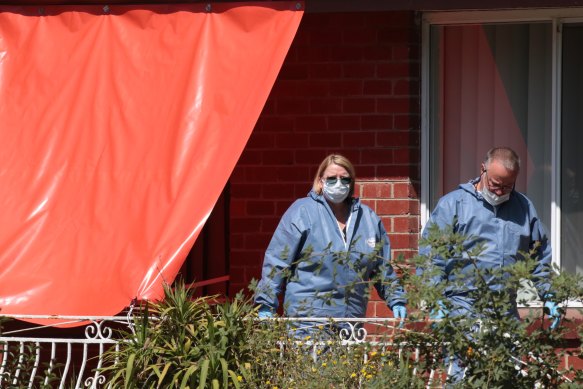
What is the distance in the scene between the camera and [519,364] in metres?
5.35

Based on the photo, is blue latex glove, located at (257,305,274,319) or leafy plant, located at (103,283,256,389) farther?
blue latex glove, located at (257,305,274,319)

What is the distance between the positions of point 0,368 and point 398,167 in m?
2.91

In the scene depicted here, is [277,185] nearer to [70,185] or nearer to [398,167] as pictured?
[398,167]

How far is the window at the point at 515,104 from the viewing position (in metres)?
8.00

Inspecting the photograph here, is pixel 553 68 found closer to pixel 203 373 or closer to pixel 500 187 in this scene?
pixel 500 187

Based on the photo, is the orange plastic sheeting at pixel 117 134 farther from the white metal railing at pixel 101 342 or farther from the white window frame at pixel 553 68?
the white window frame at pixel 553 68

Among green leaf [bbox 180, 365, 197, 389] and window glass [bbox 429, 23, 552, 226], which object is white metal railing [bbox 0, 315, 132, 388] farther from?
window glass [bbox 429, 23, 552, 226]

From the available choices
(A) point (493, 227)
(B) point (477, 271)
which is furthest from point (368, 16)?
(B) point (477, 271)

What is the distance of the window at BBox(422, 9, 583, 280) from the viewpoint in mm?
7996

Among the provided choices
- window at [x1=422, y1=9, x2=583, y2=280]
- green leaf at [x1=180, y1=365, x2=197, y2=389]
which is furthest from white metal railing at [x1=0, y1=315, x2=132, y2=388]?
window at [x1=422, y1=9, x2=583, y2=280]

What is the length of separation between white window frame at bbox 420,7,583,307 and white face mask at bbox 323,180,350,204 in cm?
140

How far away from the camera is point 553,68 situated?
26.3 feet

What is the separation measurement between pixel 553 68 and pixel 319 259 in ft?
7.84

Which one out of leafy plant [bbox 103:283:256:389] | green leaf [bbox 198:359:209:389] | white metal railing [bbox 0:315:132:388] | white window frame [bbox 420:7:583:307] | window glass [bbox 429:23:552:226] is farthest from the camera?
window glass [bbox 429:23:552:226]
